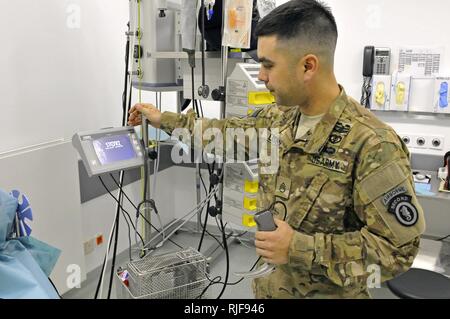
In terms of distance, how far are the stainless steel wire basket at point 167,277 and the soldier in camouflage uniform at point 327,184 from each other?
0.46 metres

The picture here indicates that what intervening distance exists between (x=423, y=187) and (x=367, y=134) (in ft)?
4.76

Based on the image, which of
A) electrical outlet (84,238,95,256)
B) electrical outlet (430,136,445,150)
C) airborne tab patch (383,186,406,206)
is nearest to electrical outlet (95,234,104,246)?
electrical outlet (84,238,95,256)

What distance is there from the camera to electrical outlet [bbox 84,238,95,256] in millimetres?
2617

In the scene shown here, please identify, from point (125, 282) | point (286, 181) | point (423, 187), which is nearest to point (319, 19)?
point (286, 181)

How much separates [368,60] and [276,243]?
1.97m

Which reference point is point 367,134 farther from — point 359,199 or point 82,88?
point 82,88

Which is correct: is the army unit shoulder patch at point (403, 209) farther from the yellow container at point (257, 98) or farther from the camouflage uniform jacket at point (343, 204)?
the yellow container at point (257, 98)

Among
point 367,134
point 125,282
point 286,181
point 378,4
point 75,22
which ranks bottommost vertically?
point 125,282

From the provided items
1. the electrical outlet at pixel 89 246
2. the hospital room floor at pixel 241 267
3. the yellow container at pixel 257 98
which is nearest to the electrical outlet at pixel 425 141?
the hospital room floor at pixel 241 267

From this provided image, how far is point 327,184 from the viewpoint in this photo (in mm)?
1165

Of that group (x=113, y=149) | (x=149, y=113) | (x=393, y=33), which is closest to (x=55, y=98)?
(x=113, y=149)
